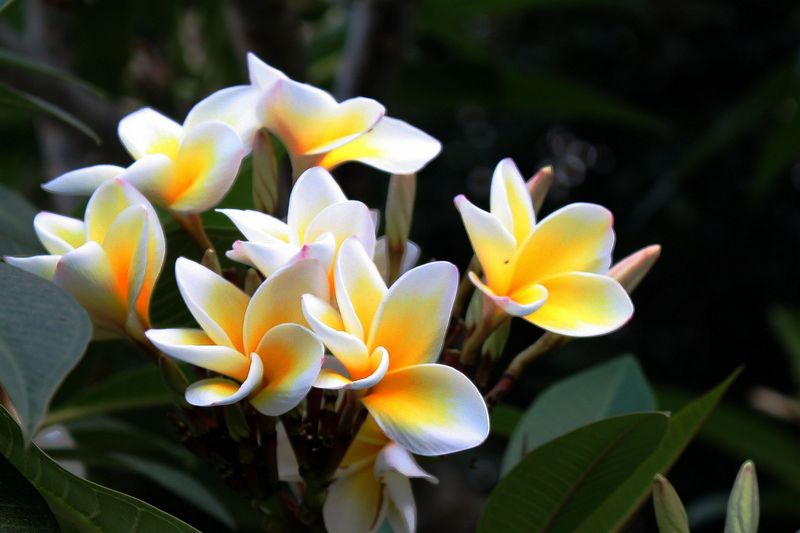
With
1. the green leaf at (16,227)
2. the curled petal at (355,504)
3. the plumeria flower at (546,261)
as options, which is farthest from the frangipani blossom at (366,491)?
the green leaf at (16,227)

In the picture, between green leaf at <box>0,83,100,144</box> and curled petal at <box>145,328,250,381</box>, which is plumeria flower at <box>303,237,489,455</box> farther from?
green leaf at <box>0,83,100,144</box>

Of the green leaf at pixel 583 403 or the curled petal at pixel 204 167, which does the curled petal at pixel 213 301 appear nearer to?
the curled petal at pixel 204 167

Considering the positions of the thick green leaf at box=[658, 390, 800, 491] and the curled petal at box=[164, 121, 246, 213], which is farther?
the thick green leaf at box=[658, 390, 800, 491]

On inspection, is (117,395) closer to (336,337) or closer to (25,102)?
(25,102)

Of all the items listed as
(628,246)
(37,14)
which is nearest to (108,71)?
(37,14)

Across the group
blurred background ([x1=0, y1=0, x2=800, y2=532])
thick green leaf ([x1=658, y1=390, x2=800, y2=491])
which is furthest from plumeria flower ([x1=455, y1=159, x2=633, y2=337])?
thick green leaf ([x1=658, y1=390, x2=800, y2=491])
